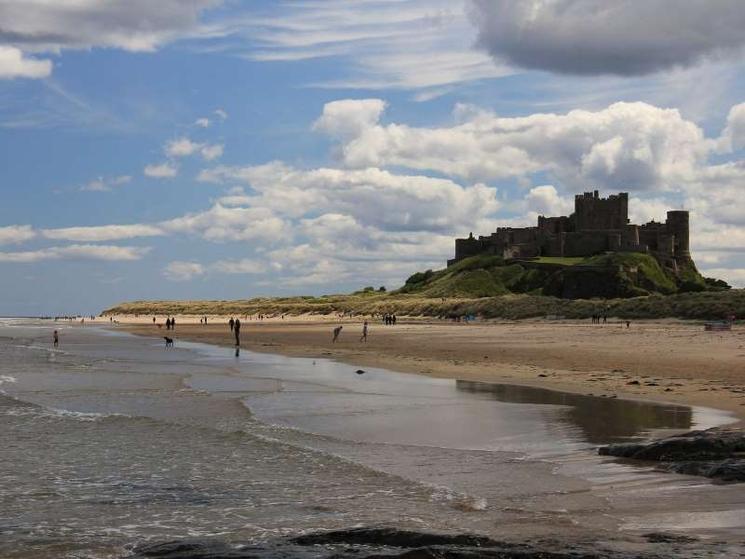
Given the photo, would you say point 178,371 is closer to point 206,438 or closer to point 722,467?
point 206,438

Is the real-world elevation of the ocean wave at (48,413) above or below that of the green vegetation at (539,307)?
below

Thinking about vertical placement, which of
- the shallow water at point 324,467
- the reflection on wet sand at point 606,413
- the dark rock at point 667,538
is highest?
the dark rock at point 667,538

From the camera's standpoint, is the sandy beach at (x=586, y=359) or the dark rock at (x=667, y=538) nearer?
the dark rock at (x=667, y=538)

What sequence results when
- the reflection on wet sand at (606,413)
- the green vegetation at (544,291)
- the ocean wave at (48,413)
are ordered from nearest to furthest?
the reflection on wet sand at (606,413) < the ocean wave at (48,413) < the green vegetation at (544,291)

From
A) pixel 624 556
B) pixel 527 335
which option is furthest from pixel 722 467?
pixel 527 335

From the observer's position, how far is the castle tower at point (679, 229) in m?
118

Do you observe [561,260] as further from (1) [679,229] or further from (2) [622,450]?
(2) [622,450]

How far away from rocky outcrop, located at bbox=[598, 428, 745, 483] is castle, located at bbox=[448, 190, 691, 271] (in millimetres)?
105618

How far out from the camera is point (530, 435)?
541 inches

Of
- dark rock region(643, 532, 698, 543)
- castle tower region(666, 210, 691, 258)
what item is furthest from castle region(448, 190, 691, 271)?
dark rock region(643, 532, 698, 543)

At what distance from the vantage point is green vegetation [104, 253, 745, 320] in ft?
222

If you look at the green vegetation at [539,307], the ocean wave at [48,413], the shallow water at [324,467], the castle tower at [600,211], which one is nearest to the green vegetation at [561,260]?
the castle tower at [600,211]

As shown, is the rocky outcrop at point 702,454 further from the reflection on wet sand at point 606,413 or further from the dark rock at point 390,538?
the dark rock at point 390,538

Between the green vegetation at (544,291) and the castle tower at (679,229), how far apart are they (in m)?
3.36
